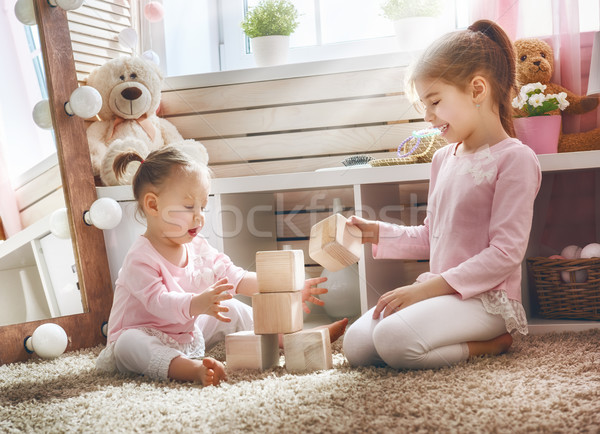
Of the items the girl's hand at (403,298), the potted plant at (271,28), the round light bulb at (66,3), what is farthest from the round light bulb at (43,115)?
the girl's hand at (403,298)

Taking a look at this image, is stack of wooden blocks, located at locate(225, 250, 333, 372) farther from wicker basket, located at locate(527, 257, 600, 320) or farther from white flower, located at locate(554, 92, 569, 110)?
white flower, located at locate(554, 92, 569, 110)

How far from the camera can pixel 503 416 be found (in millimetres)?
760

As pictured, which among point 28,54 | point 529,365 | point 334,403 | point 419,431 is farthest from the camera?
point 28,54

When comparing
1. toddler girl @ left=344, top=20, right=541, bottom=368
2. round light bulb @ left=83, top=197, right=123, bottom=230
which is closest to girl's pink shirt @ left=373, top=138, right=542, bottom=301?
toddler girl @ left=344, top=20, right=541, bottom=368

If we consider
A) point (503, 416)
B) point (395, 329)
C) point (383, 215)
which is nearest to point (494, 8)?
point (383, 215)

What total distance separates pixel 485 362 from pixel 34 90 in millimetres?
1191

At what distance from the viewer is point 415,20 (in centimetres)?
180

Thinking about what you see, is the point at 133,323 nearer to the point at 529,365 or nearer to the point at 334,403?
the point at 334,403

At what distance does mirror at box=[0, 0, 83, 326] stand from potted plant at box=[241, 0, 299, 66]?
677 millimetres

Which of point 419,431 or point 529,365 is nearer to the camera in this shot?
point 419,431

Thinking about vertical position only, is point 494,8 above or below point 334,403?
above

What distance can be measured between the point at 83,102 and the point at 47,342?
1.89ft

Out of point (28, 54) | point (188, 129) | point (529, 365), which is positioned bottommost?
point (529, 365)

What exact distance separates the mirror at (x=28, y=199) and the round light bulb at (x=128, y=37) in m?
0.42
